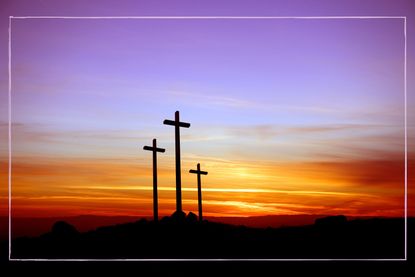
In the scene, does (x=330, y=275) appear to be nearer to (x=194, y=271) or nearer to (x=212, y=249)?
(x=194, y=271)

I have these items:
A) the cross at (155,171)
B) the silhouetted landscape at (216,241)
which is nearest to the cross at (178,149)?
the silhouetted landscape at (216,241)

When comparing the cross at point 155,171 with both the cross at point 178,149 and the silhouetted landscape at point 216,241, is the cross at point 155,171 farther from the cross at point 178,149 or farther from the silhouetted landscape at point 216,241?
the cross at point 178,149

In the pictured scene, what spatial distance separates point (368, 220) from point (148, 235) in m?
4.57

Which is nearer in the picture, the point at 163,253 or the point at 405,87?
the point at 405,87

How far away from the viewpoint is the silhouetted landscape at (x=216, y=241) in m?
10.1

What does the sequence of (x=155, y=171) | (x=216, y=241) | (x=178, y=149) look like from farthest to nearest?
1. (x=155, y=171)
2. (x=216, y=241)
3. (x=178, y=149)

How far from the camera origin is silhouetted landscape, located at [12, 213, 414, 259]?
1005 cm

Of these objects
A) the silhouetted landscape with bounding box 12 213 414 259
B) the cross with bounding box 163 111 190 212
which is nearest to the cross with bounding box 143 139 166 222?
the silhouetted landscape with bounding box 12 213 414 259

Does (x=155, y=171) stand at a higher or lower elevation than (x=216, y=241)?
higher

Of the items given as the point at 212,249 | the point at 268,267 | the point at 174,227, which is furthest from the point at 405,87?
the point at 174,227

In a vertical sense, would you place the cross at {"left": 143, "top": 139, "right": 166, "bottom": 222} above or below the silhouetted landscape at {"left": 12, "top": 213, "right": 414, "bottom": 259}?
above

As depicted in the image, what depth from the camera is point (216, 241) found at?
11391 millimetres

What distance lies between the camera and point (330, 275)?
7020mm

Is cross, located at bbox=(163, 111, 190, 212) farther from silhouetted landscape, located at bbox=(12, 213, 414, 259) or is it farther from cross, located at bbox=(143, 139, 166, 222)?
cross, located at bbox=(143, 139, 166, 222)
